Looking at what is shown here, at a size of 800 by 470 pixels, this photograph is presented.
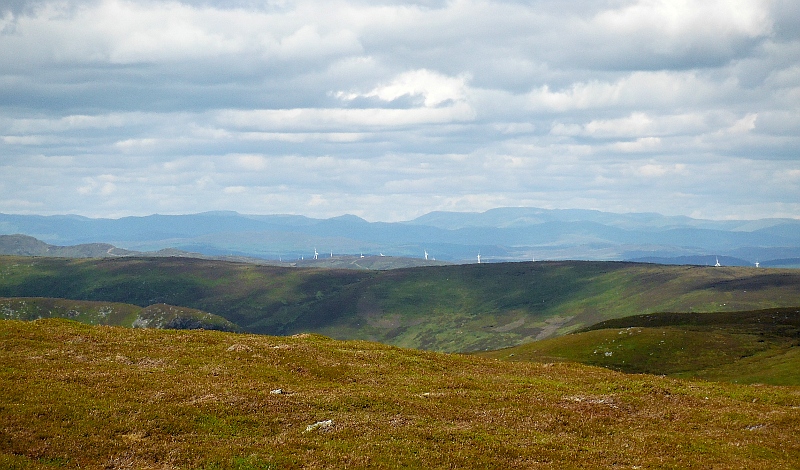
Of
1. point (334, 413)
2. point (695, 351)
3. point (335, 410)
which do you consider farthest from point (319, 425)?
point (695, 351)

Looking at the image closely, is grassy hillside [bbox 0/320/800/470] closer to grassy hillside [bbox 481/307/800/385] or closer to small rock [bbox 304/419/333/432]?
small rock [bbox 304/419/333/432]

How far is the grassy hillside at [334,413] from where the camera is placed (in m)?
28.4

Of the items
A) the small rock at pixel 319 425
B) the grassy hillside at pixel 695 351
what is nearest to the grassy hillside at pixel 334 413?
the small rock at pixel 319 425

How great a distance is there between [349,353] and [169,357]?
1254 centimetres

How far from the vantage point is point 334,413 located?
111ft

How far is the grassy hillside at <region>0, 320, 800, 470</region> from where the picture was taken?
93.1 ft

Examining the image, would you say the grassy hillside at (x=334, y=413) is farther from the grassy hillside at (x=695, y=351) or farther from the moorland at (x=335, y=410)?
the grassy hillside at (x=695, y=351)

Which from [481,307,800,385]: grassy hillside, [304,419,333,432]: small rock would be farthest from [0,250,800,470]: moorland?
[481,307,800,385]: grassy hillside

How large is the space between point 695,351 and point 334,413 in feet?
336

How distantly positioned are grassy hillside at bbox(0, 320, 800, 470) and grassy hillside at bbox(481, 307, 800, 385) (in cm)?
6138

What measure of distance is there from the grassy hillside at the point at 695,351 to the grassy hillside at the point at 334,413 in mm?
61375

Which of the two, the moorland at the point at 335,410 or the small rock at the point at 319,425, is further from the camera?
the small rock at the point at 319,425

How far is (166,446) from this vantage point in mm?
28750

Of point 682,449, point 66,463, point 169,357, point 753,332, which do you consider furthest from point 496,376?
point 753,332
